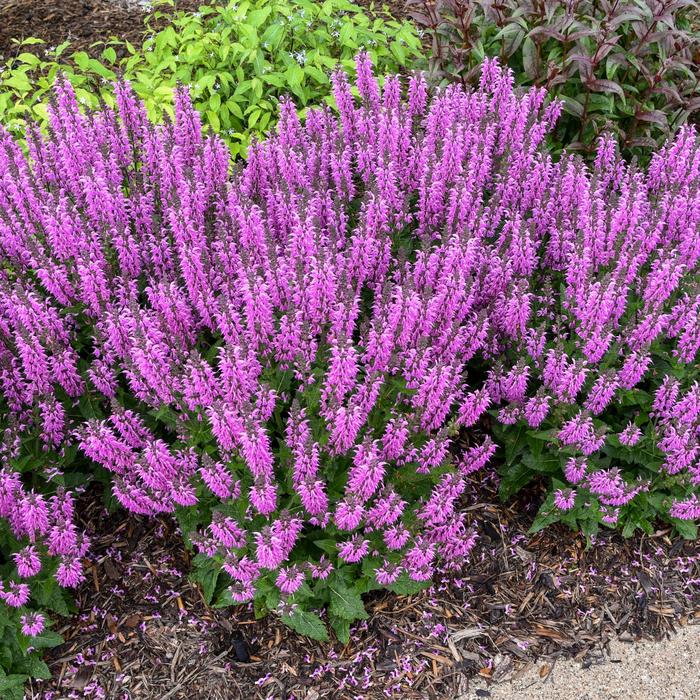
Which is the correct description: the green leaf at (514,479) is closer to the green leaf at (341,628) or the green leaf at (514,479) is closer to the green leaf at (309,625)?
the green leaf at (341,628)

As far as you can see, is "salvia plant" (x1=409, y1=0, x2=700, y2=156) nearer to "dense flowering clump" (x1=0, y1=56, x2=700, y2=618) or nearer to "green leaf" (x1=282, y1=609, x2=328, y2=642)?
"dense flowering clump" (x1=0, y1=56, x2=700, y2=618)

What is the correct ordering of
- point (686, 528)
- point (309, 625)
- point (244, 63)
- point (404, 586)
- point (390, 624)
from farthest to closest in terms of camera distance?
1. point (244, 63)
2. point (686, 528)
3. point (390, 624)
4. point (404, 586)
5. point (309, 625)

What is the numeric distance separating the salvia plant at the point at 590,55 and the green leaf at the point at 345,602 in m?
4.53

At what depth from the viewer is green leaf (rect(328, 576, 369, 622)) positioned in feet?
12.7

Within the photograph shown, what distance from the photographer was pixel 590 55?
6.30 metres

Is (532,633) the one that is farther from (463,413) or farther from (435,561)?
(463,413)

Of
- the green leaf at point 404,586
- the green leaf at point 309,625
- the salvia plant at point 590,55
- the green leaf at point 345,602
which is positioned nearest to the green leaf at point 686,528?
the green leaf at point 404,586

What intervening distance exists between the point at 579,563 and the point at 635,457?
0.79 metres

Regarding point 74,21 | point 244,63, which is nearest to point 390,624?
point 244,63

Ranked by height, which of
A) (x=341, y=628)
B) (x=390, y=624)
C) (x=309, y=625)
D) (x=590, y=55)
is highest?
(x=590, y=55)

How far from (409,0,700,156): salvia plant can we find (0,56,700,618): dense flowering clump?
1.20m

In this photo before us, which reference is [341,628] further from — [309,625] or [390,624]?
[390,624]

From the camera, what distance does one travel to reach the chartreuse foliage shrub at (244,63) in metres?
7.11

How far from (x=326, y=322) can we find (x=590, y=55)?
4.06 metres
